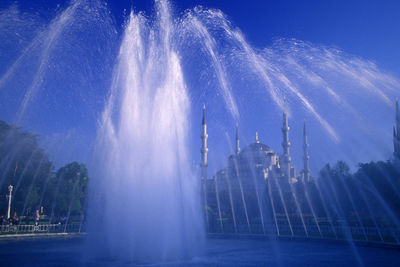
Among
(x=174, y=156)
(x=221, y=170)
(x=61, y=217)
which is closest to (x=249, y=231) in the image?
(x=174, y=156)

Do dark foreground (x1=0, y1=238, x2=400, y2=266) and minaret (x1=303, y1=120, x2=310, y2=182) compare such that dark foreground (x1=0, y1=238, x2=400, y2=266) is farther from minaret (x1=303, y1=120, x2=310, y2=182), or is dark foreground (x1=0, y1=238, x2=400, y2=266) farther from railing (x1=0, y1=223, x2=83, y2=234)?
minaret (x1=303, y1=120, x2=310, y2=182)

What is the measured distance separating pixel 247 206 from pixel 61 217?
56.1 feet

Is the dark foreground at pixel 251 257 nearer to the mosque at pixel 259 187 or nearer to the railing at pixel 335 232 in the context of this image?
the railing at pixel 335 232

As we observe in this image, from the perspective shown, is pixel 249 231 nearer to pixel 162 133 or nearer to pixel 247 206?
pixel 162 133

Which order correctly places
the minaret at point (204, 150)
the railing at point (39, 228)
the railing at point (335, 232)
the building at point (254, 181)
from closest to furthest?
the railing at point (335, 232)
the railing at point (39, 228)
the building at point (254, 181)
the minaret at point (204, 150)

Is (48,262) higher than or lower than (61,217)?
lower

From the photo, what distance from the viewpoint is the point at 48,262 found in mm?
11008

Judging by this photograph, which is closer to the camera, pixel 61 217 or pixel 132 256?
pixel 132 256

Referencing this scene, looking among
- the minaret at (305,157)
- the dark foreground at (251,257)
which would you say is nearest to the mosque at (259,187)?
the minaret at (305,157)

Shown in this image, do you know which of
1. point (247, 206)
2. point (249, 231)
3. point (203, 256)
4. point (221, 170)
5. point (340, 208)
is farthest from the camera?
point (221, 170)

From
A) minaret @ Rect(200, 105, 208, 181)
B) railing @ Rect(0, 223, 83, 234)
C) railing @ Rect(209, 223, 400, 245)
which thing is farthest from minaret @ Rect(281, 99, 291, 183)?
railing @ Rect(0, 223, 83, 234)

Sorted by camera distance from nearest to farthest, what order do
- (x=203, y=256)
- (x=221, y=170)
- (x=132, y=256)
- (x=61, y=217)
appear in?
(x=132, y=256), (x=203, y=256), (x=61, y=217), (x=221, y=170)

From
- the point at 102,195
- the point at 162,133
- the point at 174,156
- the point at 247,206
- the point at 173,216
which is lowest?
the point at 173,216

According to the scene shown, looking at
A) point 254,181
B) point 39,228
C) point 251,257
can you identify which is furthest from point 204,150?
point 251,257
